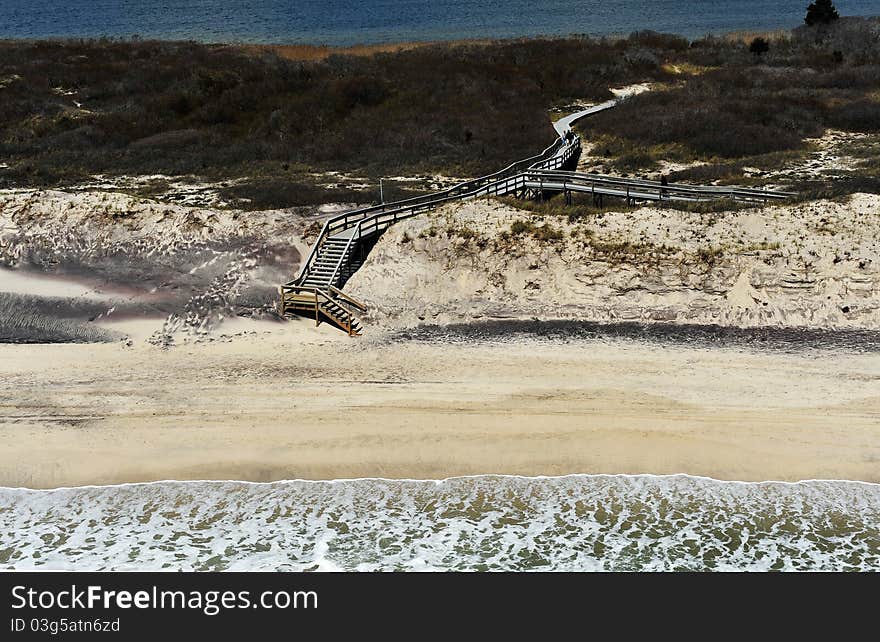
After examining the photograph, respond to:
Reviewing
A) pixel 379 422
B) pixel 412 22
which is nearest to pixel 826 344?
pixel 379 422

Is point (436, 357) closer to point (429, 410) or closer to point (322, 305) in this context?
point (429, 410)

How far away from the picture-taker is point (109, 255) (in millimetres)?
31828

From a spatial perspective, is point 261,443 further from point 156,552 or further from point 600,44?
point 600,44

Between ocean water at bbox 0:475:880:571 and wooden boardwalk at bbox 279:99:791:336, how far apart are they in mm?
8837

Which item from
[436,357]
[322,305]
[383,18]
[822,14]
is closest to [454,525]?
[436,357]

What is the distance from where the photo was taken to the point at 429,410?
22469mm

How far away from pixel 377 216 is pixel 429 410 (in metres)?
11.8

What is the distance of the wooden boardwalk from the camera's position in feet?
92.0

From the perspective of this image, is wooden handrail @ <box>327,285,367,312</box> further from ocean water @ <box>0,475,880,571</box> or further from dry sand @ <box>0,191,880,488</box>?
ocean water @ <box>0,475,880,571</box>

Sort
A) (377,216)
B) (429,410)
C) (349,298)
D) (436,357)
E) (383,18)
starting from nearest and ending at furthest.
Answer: (429,410) → (436,357) → (349,298) → (377,216) → (383,18)

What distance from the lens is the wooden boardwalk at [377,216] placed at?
28.0 metres

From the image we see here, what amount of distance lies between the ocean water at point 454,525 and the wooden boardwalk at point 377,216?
884 centimetres

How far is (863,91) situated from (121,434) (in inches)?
2260

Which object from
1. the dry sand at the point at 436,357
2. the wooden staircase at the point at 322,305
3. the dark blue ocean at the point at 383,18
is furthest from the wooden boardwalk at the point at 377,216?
the dark blue ocean at the point at 383,18
